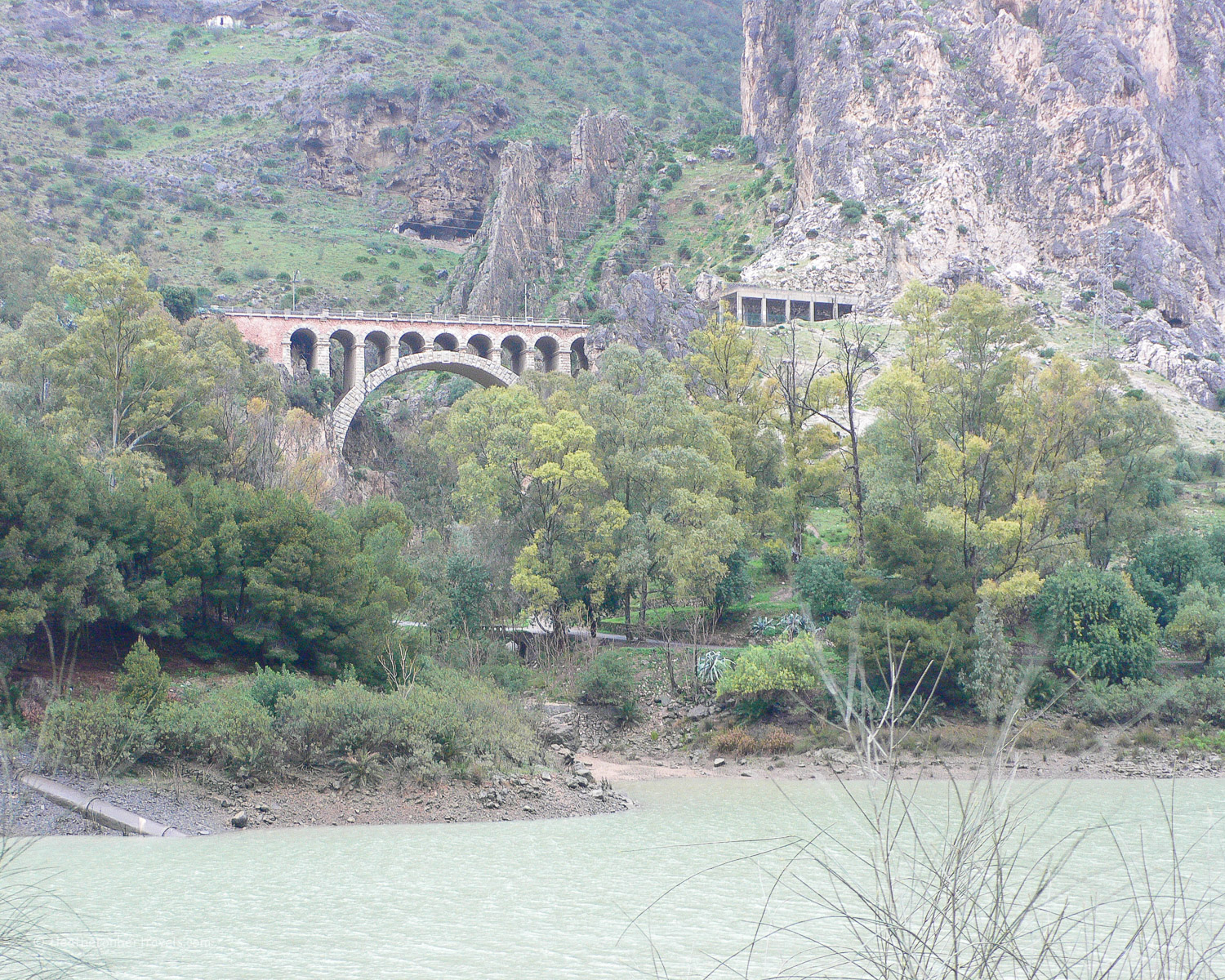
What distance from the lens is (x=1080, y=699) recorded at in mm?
24500

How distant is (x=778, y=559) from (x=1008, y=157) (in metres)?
64.3

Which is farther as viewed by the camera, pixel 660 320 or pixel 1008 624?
pixel 660 320

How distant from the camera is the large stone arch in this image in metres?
57.6

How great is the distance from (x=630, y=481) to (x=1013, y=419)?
34.6ft

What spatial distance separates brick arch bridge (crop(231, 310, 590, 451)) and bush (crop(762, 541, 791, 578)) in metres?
27.9

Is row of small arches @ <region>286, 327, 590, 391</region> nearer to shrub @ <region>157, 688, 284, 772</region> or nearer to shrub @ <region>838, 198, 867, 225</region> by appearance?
shrub @ <region>838, 198, 867, 225</region>

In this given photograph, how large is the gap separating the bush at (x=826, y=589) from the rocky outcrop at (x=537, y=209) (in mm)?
51708

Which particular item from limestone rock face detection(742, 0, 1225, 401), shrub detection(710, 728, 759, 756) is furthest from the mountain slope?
shrub detection(710, 728, 759, 756)

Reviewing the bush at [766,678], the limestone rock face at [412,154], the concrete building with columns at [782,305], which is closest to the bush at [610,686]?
the bush at [766,678]

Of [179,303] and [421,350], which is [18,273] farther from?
[421,350]

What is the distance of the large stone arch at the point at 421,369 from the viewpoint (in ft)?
189

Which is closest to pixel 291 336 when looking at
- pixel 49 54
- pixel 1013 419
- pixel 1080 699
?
pixel 1013 419

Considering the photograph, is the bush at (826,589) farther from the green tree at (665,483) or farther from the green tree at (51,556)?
the green tree at (51,556)

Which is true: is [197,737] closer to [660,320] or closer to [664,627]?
[664,627]
